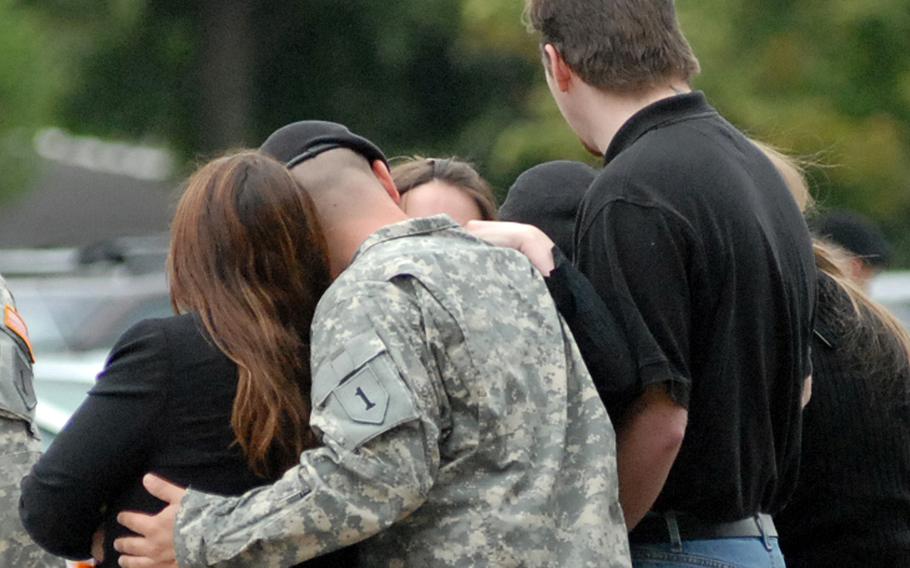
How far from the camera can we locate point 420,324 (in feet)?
8.41

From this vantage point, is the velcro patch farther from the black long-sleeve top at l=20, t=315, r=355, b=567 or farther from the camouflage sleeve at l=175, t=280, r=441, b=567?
the black long-sleeve top at l=20, t=315, r=355, b=567

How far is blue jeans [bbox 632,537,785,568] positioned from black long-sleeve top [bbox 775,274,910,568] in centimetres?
47

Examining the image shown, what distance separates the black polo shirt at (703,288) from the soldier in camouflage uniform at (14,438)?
1.24 meters

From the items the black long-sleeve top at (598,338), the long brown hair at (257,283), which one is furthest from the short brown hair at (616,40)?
the long brown hair at (257,283)

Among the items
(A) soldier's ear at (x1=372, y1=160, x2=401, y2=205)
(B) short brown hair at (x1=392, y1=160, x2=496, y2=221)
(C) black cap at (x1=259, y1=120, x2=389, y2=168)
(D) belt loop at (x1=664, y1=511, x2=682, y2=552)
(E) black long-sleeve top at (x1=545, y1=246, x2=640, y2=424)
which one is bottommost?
(D) belt loop at (x1=664, y1=511, x2=682, y2=552)

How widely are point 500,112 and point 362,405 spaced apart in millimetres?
16912

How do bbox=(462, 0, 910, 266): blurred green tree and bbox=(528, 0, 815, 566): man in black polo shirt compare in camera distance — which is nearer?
bbox=(528, 0, 815, 566): man in black polo shirt

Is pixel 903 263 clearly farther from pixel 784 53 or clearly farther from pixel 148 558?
pixel 148 558

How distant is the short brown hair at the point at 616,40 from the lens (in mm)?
2938

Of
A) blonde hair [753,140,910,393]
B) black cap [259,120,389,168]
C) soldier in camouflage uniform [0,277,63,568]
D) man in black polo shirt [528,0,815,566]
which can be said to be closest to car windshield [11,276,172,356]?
soldier in camouflage uniform [0,277,63,568]

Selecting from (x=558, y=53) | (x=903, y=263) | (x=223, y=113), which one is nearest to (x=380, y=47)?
(x=223, y=113)

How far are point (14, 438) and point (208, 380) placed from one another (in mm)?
898

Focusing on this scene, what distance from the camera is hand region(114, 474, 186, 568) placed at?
2592mm

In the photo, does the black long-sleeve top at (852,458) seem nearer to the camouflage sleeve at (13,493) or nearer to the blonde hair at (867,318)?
the blonde hair at (867,318)
